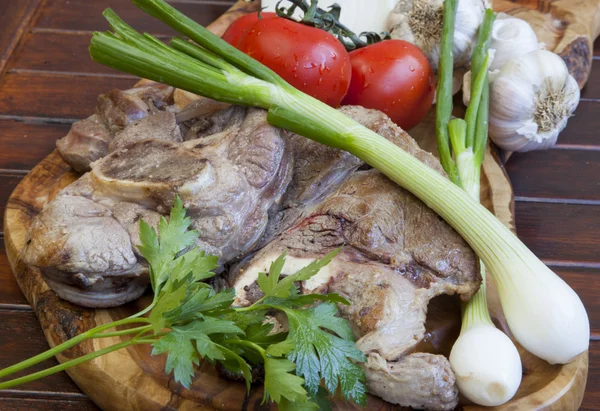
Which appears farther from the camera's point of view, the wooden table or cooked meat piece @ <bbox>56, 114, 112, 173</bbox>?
cooked meat piece @ <bbox>56, 114, 112, 173</bbox>

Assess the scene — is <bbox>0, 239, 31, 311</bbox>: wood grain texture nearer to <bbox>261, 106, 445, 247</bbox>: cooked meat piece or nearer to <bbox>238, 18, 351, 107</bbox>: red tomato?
<bbox>261, 106, 445, 247</bbox>: cooked meat piece

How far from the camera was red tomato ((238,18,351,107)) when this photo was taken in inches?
113

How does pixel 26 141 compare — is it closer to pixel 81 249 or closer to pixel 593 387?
pixel 81 249

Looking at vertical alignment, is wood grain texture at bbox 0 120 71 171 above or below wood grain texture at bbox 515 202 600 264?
above

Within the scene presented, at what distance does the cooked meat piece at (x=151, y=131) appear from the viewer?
8.75 ft

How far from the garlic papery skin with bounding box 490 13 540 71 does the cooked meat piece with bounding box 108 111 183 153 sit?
1557mm

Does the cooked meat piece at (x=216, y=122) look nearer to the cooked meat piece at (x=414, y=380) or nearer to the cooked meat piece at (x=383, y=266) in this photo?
the cooked meat piece at (x=383, y=266)

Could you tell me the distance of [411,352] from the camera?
83.7 inches

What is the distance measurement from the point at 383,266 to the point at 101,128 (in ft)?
4.30

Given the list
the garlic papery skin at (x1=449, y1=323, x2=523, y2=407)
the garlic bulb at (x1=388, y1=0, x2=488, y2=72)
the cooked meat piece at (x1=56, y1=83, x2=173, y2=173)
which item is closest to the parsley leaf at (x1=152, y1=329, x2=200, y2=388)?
the garlic papery skin at (x1=449, y1=323, x2=523, y2=407)

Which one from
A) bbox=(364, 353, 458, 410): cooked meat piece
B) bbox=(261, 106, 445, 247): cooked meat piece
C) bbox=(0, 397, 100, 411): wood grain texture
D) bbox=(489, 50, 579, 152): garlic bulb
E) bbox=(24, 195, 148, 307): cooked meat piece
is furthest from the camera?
bbox=(489, 50, 579, 152): garlic bulb

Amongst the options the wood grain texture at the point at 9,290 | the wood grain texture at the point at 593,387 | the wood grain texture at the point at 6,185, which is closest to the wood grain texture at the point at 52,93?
the wood grain texture at the point at 6,185

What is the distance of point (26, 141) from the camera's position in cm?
340

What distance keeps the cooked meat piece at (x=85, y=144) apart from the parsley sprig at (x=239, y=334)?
0.90 meters
